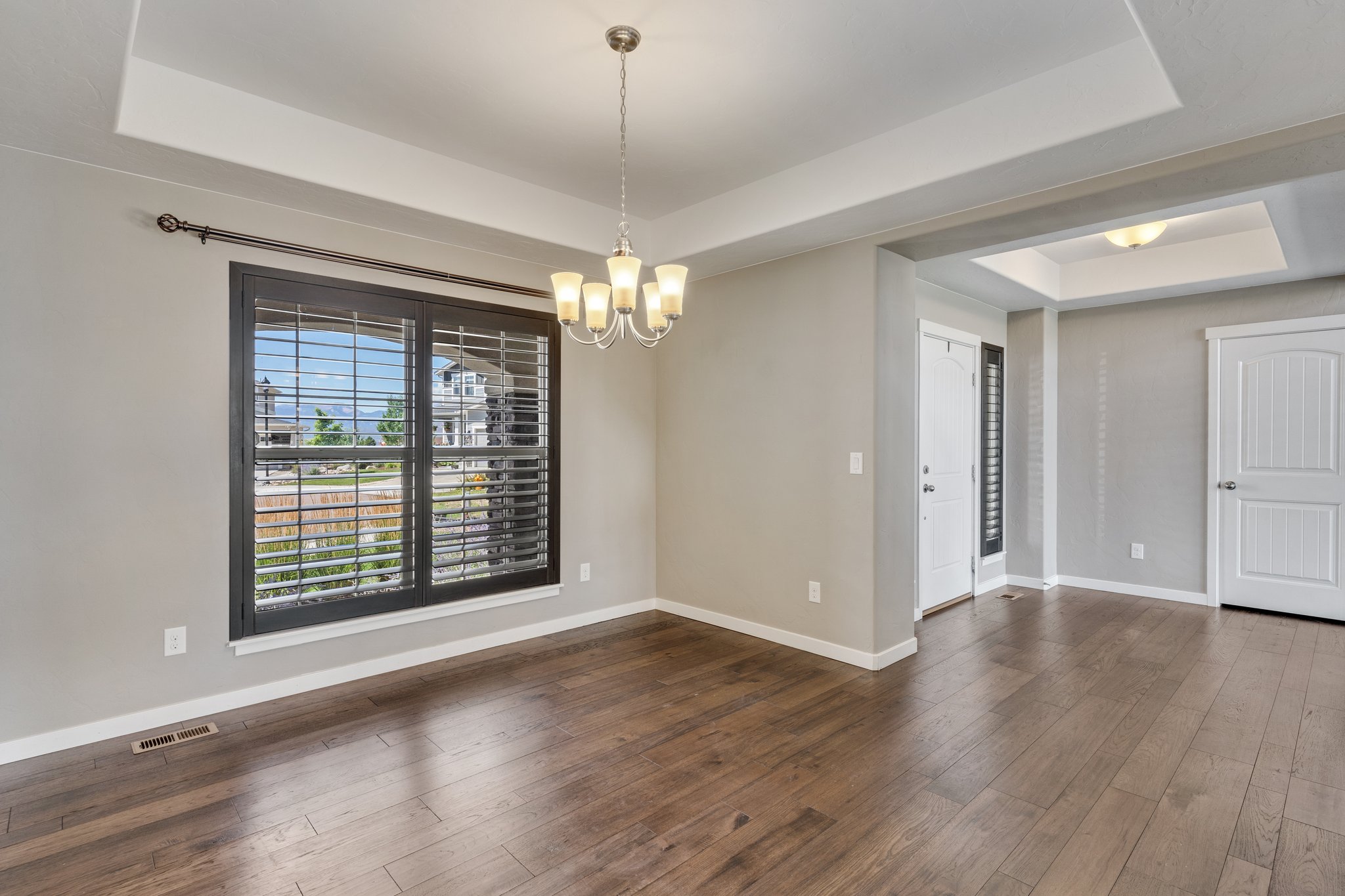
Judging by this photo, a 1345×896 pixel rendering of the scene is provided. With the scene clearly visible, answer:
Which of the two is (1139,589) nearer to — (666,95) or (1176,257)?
(1176,257)

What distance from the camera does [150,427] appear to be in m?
2.93

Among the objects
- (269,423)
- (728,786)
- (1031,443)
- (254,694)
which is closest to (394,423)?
(269,423)

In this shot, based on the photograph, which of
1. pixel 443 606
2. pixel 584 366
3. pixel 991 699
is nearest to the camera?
pixel 991 699

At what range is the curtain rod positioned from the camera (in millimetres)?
2986

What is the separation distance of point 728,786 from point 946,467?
3423mm

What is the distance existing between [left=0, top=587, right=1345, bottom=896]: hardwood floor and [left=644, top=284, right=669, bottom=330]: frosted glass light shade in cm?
182

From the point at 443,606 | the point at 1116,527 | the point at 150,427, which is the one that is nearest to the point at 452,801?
the point at 443,606

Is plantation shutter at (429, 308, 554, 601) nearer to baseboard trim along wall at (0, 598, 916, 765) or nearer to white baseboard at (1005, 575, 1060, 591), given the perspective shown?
baseboard trim along wall at (0, 598, 916, 765)

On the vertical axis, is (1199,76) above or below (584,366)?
above

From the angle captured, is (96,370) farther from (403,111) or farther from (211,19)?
(403,111)

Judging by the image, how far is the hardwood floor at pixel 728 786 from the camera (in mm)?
1957

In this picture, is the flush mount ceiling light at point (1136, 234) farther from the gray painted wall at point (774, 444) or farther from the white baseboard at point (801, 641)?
the white baseboard at point (801, 641)

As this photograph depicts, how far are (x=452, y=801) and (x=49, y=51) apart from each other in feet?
9.36

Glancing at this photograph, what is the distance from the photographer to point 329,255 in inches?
133
